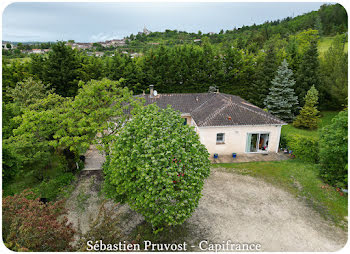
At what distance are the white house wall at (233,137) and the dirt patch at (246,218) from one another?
383 cm

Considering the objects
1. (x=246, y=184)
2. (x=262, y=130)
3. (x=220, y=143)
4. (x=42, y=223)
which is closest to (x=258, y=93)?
(x=262, y=130)

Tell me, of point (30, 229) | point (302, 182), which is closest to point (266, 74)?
point (302, 182)

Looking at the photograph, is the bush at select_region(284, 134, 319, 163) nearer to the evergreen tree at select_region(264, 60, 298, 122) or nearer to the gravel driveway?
the gravel driveway

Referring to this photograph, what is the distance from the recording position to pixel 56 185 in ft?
41.9

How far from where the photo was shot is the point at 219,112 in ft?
56.0

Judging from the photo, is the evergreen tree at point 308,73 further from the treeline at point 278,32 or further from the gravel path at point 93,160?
the gravel path at point 93,160

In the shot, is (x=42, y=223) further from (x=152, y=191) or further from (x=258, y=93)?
(x=258, y=93)

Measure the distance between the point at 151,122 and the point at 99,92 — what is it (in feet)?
21.7

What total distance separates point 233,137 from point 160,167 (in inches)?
418

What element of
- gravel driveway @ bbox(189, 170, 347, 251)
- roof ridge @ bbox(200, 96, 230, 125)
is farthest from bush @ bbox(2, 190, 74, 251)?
roof ridge @ bbox(200, 96, 230, 125)

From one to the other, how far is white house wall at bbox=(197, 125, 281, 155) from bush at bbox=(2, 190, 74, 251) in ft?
36.6

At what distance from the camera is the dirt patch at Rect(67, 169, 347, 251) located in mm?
9266

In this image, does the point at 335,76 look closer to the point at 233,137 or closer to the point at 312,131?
the point at 312,131

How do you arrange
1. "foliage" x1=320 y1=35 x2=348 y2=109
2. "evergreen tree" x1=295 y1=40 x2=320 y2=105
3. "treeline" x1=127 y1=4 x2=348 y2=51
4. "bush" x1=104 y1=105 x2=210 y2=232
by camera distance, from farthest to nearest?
1. "treeline" x1=127 y1=4 x2=348 y2=51
2. "evergreen tree" x1=295 y1=40 x2=320 y2=105
3. "foliage" x1=320 y1=35 x2=348 y2=109
4. "bush" x1=104 y1=105 x2=210 y2=232
